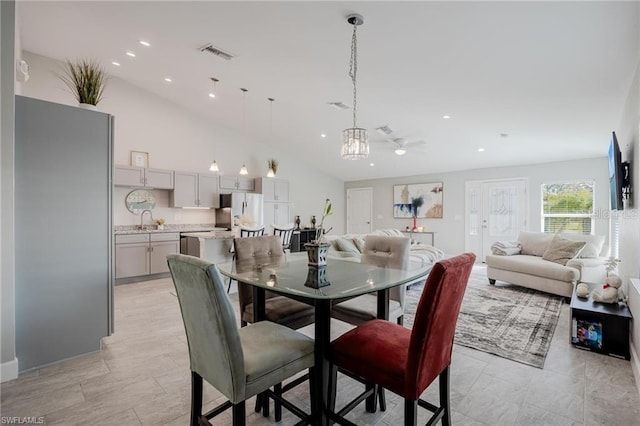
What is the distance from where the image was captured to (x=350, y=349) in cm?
151

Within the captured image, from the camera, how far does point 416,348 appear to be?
127cm

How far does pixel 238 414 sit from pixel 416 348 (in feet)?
2.63

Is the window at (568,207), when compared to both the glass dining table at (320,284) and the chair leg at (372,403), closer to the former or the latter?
the glass dining table at (320,284)

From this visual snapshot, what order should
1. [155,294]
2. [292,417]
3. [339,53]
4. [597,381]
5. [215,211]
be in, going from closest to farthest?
[292,417] → [597,381] → [339,53] → [155,294] → [215,211]

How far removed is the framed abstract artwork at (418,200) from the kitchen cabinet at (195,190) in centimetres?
482

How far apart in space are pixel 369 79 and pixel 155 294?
4251 mm

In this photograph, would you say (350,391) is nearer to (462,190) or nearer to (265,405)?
(265,405)

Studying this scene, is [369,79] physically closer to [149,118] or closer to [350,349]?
[350,349]

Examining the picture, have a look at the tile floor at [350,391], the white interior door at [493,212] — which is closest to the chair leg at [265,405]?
the tile floor at [350,391]

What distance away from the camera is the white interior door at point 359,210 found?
9.16m

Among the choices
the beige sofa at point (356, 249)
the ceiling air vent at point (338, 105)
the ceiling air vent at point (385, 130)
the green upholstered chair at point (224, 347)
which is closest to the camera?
the green upholstered chair at point (224, 347)

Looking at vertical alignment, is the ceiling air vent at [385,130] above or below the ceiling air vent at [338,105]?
below

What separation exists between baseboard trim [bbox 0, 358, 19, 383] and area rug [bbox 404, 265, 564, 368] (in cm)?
329

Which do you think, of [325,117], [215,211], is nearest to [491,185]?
[325,117]
